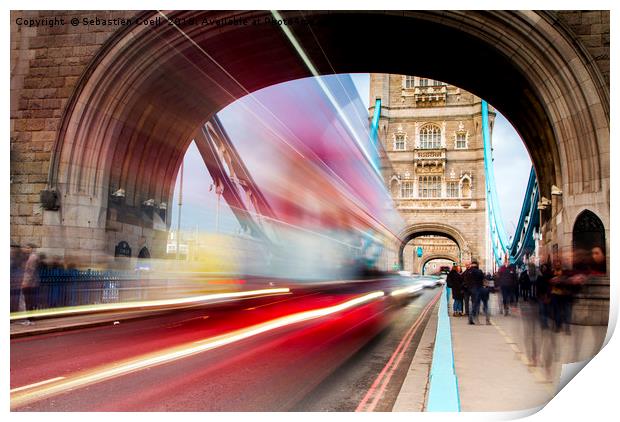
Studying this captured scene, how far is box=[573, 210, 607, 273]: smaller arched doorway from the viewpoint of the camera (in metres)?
9.05

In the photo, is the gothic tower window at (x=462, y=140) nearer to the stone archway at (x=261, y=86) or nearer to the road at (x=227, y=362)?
the stone archway at (x=261, y=86)

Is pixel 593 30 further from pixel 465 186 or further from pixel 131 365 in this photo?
pixel 465 186

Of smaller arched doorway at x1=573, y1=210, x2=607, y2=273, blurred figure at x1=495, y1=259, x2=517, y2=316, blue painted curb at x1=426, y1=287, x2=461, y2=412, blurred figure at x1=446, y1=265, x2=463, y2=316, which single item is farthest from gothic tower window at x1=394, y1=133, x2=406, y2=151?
blue painted curb at x1=426, y1=287, x2=461, y2=412

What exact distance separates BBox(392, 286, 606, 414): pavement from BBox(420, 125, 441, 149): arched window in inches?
244

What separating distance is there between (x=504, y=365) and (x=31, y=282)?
8.23 m

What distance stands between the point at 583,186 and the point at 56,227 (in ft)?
32.5

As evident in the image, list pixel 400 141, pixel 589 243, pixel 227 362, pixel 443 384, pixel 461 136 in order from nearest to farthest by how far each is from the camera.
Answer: pixel 443 384 < pixel 227 362 < pixel 589 243 < pixel 400 141 < pixel 461 136

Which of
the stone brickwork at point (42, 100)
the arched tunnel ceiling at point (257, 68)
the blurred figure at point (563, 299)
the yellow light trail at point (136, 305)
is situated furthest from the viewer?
the stone brickwork at point (42, 100)

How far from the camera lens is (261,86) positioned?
44.7 ft

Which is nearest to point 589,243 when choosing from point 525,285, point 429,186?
point 525,285

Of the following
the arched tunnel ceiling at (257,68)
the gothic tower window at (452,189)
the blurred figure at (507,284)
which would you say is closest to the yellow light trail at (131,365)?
the blurred figure at (507,284)

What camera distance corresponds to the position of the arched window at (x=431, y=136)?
15027 millimetres

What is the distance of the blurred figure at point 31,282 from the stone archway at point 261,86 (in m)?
0.83

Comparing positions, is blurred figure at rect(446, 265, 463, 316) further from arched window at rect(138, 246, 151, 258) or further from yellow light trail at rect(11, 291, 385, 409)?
arched window at rect(138, 246, 151, 258)
